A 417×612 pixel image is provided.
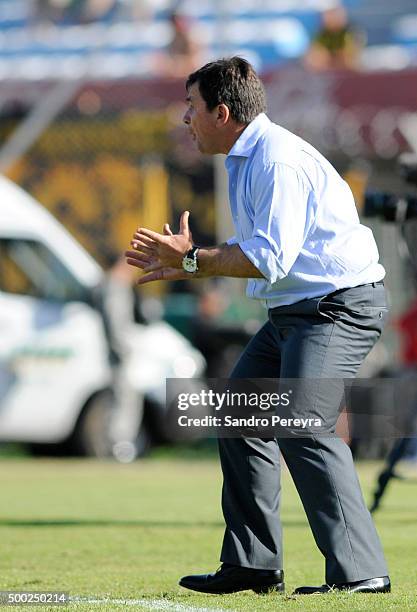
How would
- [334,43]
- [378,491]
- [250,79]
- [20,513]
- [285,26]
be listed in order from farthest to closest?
1. [285,26]
2. [334,43]
3. [20,513]
4. [378,491]
5. [250,79]

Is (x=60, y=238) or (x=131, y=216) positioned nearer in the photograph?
(x=60, y=238)

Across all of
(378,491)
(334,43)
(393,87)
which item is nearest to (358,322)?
(378,491)

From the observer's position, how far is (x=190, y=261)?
17.4ft

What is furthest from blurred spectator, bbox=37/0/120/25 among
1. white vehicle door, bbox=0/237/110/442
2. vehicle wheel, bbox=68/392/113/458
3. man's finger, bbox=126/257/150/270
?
man's finger, bbox=126/257/150/270

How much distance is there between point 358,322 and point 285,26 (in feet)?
47.8

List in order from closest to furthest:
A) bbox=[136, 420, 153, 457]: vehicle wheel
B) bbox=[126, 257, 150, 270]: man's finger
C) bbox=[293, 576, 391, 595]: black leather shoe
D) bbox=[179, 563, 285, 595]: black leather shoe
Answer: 1. bbox=[293, 576, 391, 595]: black leather shoe
2. bbox=[126, 257, 150, 270]: man's finger
3. bbox=[179, 563, 285, 595]: black leather shoe
4. bbox=[136, 420, 153, 457]: vehicle wheel

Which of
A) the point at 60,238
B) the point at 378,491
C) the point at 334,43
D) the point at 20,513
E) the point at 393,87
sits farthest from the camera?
the point at 334,43

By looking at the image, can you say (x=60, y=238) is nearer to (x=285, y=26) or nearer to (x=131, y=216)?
(x=131, y=216)

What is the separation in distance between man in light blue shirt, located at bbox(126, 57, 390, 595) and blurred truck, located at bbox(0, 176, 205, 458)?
823 cm

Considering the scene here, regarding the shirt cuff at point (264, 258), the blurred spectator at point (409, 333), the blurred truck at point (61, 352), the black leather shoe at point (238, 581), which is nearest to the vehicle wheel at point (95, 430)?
the blurred truck at point (61, 352)

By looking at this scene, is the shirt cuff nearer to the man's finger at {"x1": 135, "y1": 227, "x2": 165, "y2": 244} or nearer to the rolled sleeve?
the rolled sleeve

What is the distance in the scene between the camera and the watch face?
531 cm

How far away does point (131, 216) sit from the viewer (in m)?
16.2

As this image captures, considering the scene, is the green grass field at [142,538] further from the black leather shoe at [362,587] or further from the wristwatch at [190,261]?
the wristwatch at [190,261]
